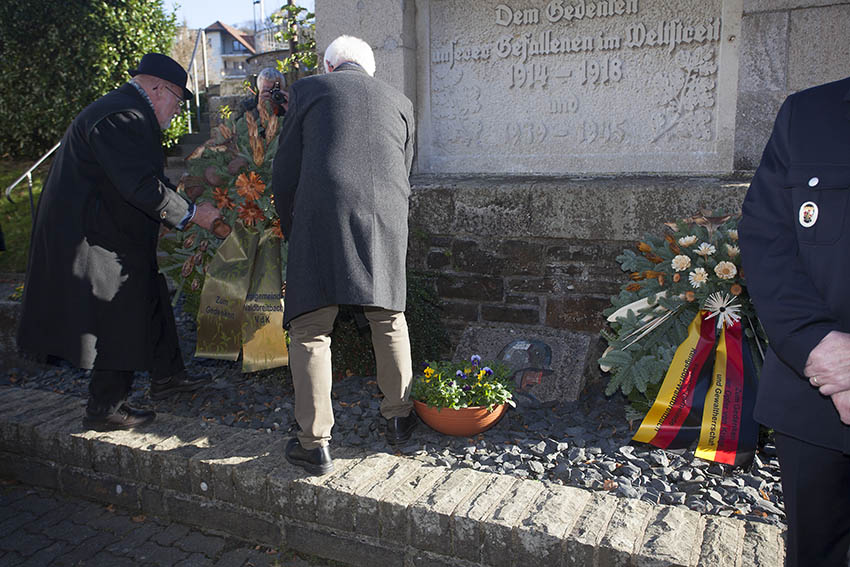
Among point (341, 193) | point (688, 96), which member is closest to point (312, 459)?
point (341, 193)

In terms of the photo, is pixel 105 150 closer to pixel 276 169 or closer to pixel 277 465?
pixel 276 169

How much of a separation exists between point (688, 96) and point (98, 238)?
126 inches

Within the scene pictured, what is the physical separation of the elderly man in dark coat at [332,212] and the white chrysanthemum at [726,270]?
1336 mm

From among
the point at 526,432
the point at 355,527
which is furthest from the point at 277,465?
the point at 526,432

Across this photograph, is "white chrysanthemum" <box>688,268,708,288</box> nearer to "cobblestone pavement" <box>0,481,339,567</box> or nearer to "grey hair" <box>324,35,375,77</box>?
"grey hair" <box>324,35,375,77</box>

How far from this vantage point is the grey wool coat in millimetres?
2713

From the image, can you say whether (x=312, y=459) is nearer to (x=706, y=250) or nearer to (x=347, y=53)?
(x=347, y=53)

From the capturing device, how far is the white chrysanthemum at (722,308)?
2998 millimetres

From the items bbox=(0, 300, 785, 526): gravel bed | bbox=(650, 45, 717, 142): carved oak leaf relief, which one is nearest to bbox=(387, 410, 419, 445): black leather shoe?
bbox=(0, 300, 785, 526): gravel bed

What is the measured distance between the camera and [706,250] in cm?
306

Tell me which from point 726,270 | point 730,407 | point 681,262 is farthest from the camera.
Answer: point 681,262

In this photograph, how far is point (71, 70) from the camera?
9820 mm

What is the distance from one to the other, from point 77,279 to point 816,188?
291 centimetres

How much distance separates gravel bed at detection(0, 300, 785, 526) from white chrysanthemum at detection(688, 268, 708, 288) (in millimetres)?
727
